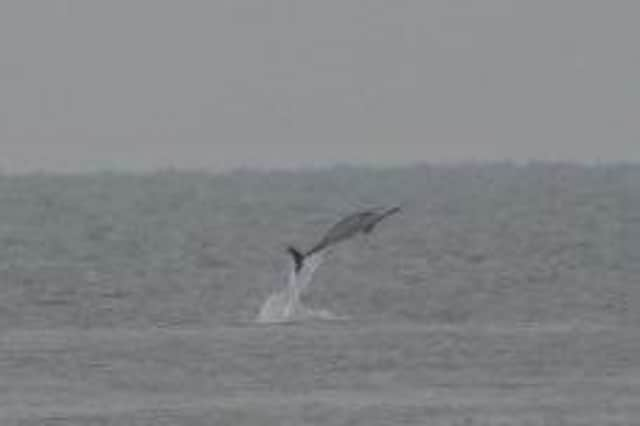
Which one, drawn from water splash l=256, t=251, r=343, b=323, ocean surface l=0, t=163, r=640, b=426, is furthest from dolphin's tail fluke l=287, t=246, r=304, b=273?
ocean surface l=0, t=163, r=640, b=426

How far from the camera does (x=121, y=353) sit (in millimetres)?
23000

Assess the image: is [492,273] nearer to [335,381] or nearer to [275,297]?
[275,297]

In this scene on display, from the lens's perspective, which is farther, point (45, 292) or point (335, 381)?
point (45, 292)

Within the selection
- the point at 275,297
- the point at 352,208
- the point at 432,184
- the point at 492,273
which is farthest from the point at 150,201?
the point at 275,297

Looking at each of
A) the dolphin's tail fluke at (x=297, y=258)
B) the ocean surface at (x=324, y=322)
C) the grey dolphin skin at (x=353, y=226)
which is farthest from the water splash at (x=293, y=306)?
the grey dolphin skin at (x=353, y=226)

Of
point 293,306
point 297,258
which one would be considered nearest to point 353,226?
point 297,258

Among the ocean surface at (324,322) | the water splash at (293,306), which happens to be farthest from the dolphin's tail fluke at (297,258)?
the ocean surface at (324,322)

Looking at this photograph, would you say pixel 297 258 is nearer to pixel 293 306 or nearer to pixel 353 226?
pixel 293 306

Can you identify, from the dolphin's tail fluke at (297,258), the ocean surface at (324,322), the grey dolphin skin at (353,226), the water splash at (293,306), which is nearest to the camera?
the ocean surface at (324,322)

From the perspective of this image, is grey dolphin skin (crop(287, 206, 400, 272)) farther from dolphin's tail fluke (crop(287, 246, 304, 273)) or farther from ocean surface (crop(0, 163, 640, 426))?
ocean surface (crop(0, 163, 640, 426))

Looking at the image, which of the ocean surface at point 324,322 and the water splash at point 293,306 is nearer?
the ocean surface at point 324,322

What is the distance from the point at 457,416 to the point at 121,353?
13.7 feet

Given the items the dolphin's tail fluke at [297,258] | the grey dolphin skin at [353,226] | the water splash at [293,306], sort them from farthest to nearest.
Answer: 1. the water splash at [293,306]
2. the dolphin's tail fluke at [297,258]
3. the grey dolphin skin at [353,226]

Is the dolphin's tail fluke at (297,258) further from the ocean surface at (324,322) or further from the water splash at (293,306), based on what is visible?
the ocean surface at (324,322)
